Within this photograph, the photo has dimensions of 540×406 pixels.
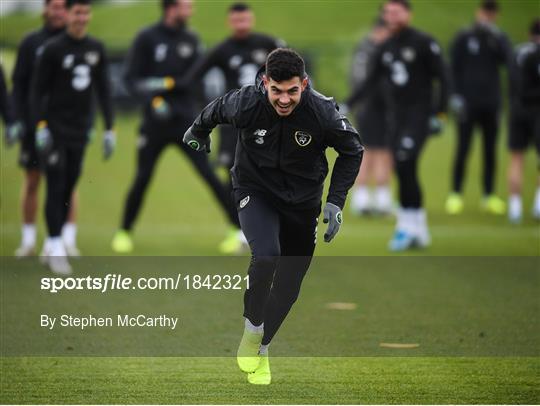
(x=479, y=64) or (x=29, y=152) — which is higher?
(x=29, y=152)

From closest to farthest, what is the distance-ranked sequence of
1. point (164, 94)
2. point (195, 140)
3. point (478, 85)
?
point (195, 140)
point (164, 94)
point (478, 85)

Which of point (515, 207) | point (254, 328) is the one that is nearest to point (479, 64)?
point (515, 207)

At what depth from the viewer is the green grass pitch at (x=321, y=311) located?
22.6 feet

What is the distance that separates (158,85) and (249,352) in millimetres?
5856

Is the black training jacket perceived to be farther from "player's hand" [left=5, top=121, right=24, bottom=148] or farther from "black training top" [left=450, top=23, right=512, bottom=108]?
"black training top" [left=450, top=23, right=512, bottom=108]

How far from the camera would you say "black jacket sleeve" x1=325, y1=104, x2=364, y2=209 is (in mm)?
7012

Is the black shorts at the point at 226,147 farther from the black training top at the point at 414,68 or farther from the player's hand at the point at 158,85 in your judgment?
the black training top at the point at 414,68

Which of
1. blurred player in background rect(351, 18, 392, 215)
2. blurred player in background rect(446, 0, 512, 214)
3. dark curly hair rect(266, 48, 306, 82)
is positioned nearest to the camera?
dark curly hair rect(266, 48, 306, 82)

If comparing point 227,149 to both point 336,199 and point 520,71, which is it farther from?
point 336,199

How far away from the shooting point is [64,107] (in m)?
11.3

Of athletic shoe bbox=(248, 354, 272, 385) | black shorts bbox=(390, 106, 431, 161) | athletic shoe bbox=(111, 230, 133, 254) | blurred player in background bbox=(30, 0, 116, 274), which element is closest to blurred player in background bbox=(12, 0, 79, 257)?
blurred player in background bbox=(30, 0, 116, 274)

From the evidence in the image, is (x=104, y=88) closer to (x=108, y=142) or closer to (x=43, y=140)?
(x=108, y=142)

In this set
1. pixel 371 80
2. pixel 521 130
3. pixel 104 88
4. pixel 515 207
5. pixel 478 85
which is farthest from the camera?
pixel 478 85

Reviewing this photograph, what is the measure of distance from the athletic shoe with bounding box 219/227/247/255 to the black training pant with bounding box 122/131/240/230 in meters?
0.11
